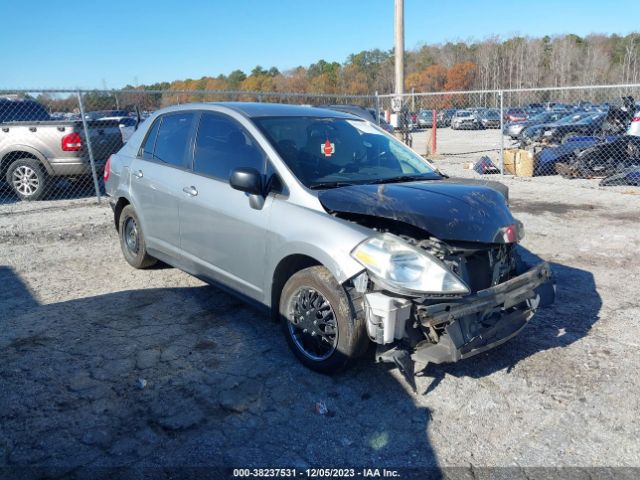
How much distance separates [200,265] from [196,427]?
1782 mm

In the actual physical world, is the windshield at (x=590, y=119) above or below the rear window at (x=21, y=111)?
below

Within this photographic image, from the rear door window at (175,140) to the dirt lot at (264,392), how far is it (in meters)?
1.33

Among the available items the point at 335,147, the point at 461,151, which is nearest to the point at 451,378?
the point at 335,147

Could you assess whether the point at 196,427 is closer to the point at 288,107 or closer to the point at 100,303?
the point at 100,303

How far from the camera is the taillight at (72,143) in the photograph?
9.56m

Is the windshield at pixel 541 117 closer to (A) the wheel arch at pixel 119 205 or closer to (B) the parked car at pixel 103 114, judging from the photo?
(B) the parked car at pixel 103 114

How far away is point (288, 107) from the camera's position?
15.1 ft

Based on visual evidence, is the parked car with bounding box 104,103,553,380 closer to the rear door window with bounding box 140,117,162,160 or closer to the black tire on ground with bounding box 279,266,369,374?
the black tire on ground with bounding box 279,266,369,374

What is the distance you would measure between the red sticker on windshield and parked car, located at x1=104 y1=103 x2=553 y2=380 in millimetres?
12

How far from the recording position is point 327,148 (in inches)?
162

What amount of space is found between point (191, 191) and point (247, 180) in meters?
1.05

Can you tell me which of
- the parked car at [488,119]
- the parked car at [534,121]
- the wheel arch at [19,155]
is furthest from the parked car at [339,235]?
the parked car at [488,119]

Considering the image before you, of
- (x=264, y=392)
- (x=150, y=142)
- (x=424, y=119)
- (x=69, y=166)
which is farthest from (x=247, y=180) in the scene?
(x=424, y=119)

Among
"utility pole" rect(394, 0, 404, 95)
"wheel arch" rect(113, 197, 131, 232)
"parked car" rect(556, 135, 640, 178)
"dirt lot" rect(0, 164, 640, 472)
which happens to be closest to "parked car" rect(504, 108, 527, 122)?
"utility pole" rect(394, 0, 404, 95)
